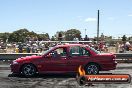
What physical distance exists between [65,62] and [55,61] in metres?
0.43

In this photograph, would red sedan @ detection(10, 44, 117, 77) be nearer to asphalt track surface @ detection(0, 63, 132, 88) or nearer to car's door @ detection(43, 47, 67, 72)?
car's door @ detection(43, 47, 67, 72)

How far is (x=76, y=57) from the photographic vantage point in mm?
15758

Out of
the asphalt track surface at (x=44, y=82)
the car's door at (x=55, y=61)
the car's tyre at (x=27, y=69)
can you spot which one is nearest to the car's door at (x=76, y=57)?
the car's door at (x=55, y=61)

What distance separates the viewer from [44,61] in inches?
618

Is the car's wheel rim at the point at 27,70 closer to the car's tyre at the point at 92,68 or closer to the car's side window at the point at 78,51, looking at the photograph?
the car's side window at the point at 78,51

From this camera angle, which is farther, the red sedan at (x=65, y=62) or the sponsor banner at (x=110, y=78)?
the red sedan at (x=65, y=62)

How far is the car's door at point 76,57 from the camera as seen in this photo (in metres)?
15.7

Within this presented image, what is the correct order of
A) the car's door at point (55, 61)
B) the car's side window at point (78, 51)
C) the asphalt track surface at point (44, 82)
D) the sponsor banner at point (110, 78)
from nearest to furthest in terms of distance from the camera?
the sponsor banner at point (110, 78) < the asphalt track surface at point (44, 82) < the car's door at point (55, 61) < the car's side window at point (78, 51)

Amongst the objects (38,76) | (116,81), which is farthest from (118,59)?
(116,81)

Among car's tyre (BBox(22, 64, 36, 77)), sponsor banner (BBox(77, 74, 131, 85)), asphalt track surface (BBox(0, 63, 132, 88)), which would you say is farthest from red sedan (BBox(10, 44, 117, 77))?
sponsor banner (BBox(77, 74, 131, 85))

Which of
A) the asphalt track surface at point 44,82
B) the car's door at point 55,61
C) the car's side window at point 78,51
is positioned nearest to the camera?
the asphalt track surface at point 44,82

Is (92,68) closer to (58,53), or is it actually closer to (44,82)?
(58,53)

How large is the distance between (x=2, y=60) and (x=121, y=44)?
1337 cm

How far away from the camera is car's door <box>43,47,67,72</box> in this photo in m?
15.7
